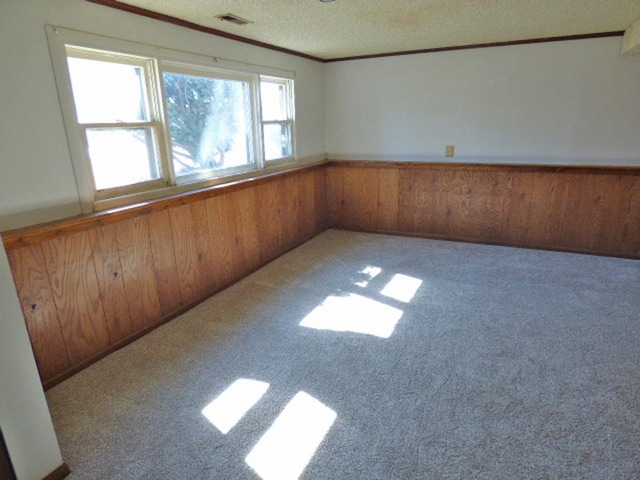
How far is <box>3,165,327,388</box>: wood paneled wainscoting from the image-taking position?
1.94 m

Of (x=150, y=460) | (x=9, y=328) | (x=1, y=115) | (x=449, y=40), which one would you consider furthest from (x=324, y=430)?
(x=449, y=40)

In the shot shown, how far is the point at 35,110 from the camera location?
6.13 feet

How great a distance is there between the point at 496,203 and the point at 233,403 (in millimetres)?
3291

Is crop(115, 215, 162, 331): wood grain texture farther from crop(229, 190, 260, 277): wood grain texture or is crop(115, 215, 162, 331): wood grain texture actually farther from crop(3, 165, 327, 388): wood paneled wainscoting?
crop(229, 190, 260, 277): wood grain texture

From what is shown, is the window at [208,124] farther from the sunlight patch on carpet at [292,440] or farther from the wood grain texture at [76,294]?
the sunlight patch on carpet at [292,440]

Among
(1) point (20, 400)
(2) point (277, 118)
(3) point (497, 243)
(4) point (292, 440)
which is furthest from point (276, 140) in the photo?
(1) point (20, 400)

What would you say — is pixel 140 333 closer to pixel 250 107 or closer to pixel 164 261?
pixel 164 261

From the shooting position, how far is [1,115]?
1.74m

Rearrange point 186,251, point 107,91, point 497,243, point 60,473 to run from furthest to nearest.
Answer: point 497,243 < point 186,251 < point 107,91 < point 60,473

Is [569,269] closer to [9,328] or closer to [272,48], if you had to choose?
[272,48]

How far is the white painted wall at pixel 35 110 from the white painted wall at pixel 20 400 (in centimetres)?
76

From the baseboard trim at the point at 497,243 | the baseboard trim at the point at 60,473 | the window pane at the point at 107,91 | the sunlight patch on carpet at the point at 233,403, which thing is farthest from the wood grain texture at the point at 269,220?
the baseboard trim at the point at 60,473

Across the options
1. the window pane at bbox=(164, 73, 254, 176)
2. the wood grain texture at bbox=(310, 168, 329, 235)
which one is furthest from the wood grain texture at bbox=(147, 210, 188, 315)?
the wood grain texture at bbox=(310, 168, 329, 235)

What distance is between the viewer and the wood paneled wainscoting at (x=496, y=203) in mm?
3545
